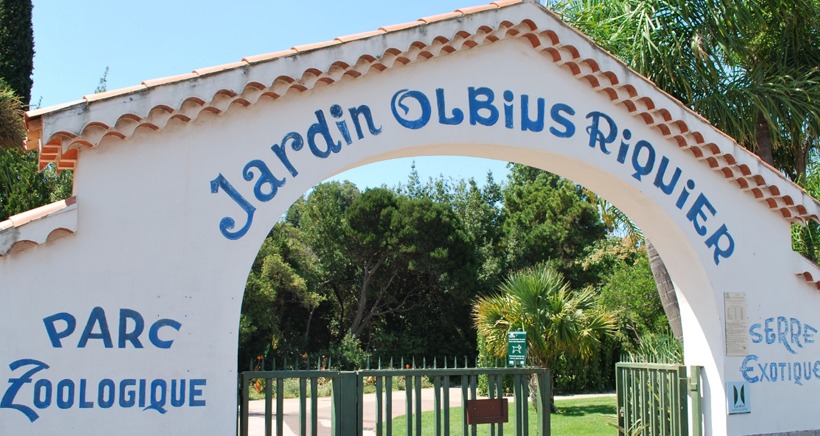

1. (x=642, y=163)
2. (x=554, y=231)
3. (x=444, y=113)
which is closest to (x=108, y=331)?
(x=444, y=113)

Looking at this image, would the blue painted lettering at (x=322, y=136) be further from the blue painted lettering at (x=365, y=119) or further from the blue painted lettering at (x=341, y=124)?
the blue painted lettering at (x=365, y=119)

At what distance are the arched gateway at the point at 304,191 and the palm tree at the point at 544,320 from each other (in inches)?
307

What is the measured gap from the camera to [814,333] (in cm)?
866

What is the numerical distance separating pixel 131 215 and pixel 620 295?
731 inches

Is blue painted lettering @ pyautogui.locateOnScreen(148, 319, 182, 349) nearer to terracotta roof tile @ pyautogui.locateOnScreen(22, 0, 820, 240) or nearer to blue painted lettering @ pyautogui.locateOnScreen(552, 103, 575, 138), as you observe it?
terracotta roof tile @ pyautogui.locateOnScreen(22, 0, 820, 240)

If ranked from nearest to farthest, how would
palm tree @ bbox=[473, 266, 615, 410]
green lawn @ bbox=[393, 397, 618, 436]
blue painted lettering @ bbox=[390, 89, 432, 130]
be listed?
blue painted lettering @ bbox=[390, 89, 432, 130] < green lawn @ bbox=[393, 397, 618, 436] < palm tree @ bbox=[473, 266, 615, 410]

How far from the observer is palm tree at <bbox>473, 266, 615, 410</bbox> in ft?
53.4

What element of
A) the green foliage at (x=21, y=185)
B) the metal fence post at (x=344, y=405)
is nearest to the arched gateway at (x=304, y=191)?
the metal fence post at (x=344, y=405)

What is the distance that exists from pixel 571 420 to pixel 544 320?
2.04 metres

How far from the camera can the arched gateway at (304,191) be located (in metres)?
5.65

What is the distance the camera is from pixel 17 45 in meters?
15.3

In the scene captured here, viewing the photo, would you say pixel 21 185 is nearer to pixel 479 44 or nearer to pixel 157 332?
pixel 157 332

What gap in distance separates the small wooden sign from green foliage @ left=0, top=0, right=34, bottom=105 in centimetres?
1163

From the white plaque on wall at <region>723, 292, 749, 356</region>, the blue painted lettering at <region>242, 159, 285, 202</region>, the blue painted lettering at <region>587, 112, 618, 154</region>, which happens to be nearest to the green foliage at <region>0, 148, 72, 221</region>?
the blue painted lettering at <region>242, 159, 285, 202</region>
